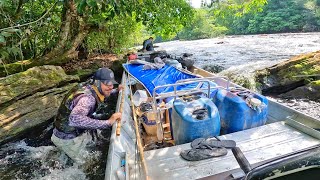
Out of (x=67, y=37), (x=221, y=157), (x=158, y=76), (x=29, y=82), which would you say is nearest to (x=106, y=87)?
(x=221, y=157)

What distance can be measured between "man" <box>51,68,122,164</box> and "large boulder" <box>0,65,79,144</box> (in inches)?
112

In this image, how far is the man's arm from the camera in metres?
3.40

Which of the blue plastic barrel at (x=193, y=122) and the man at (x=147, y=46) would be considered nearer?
the blue plastic barrel at (x=193, y=122)

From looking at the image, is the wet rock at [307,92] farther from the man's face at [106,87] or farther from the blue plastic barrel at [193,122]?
the man's face at [106,87]

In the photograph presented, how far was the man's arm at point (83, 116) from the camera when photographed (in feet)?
11.2

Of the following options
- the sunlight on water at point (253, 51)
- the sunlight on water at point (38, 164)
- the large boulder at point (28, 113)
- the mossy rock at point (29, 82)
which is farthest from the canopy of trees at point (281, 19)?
the sunlight on water at point (38, 164)

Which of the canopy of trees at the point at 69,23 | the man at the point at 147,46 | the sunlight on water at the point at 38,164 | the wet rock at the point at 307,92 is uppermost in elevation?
the canopy of trees at the point at 69,23

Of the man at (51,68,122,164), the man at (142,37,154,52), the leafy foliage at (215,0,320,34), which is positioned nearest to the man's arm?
the man at (51,68,122,164)

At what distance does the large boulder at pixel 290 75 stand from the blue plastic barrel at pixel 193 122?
5458 millimetres

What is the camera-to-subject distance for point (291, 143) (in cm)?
330

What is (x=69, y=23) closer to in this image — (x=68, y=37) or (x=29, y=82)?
(x=68, y=37)

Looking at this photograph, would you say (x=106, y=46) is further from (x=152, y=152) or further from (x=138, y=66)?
(x=152, y=152)

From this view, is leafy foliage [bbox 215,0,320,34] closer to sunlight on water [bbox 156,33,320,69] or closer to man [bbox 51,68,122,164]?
sunlight on water [bbox 156,33,320,69]

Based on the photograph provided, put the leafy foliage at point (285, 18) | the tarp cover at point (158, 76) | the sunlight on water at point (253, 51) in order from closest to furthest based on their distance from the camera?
the tarp cover at point (158, 76) < the sunlight on water at point (253, 51) < the leafy foliage at point (285, 18)
